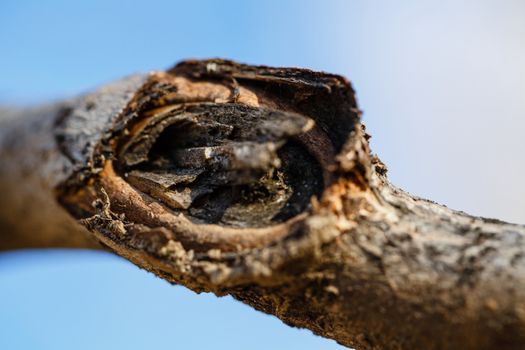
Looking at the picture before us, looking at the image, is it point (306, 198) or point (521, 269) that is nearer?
point (521, 269)

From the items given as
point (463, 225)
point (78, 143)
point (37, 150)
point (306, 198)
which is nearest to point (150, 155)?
point (78, 143)

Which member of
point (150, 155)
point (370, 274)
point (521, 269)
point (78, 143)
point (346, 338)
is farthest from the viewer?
point (150, 155)

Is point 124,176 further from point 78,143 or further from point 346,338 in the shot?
point 346,338

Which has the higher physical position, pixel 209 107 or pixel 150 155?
pixel 209 107

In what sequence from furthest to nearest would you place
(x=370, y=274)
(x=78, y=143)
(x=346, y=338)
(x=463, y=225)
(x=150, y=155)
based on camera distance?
(x=150, y=155)
(x=78, y=143)
(x=346, y=338)
(x=463, y=225)
(x=370, y=274)

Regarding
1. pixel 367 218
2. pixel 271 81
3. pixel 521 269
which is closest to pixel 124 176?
pixel 271 81

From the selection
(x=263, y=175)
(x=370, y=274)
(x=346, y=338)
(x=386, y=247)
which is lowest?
(x=346, y=338)
